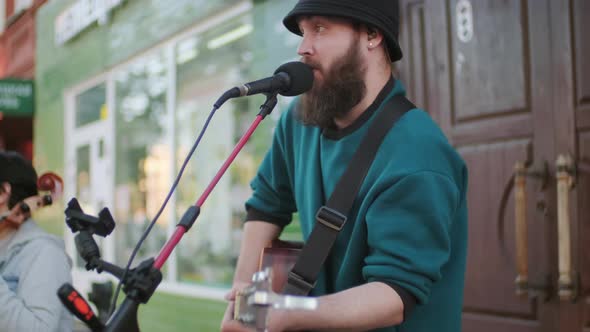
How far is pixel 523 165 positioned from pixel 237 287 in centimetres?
181

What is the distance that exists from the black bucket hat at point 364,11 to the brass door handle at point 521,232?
5.15 feet

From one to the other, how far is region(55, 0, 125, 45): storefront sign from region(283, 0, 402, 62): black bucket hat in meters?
6.07

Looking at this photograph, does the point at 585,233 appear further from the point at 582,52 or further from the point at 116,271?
the point at 116,271

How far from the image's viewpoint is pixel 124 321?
4.64 ft

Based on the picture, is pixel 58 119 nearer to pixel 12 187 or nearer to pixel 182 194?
pixel 182 194

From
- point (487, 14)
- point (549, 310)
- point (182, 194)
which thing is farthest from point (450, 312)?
point (182, 194)

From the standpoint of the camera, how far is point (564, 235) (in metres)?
3.09

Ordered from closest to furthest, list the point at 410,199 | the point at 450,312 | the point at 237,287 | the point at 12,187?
the point at 410,199 → the point at 450,312 → the point at 237,287 → the point at 12,187

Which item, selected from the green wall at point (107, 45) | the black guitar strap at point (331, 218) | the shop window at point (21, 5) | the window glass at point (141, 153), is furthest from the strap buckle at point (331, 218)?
the shop window at point (21, 5)

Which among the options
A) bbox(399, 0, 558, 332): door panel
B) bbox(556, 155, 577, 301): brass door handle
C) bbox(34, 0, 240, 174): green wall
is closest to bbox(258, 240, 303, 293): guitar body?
bbox(556, 155, 577, 301): brass door handle

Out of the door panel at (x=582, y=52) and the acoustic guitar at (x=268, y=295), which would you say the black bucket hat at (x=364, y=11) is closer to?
the acoustic guitar at (x=268, y=295)

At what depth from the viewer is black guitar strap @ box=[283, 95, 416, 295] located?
1.76m

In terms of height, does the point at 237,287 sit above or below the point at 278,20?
below

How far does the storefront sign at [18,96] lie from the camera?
10.0 meters
